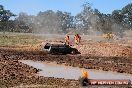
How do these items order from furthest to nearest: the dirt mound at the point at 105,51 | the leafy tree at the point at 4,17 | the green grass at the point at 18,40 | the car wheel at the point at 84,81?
1. the leafy tree at the point at 4,17
2. the green grass at the point at 18,40
3. the dirt mound at the point at 105,51
4. the car wheel at the point at 84,81

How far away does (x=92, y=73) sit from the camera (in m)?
22.0

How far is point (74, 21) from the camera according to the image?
15675cm

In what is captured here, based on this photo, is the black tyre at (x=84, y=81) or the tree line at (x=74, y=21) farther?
the tree line at (x=74, y=21)

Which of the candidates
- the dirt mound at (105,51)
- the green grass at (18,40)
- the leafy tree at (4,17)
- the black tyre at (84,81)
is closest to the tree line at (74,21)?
the leafy tree at (4,17)

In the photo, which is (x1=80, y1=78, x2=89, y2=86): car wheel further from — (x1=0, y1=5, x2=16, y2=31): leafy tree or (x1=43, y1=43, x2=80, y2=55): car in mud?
(x1=0, y1=5, x2=16, y2=31): leafy tree

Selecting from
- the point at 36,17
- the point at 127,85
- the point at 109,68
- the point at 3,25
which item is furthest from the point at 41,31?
the point at 127,85

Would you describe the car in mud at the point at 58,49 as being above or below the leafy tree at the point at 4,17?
below

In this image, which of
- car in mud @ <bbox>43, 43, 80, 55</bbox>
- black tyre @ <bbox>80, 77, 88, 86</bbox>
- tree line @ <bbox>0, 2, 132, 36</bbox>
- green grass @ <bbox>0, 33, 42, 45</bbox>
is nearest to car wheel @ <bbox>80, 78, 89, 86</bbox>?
black tyre @ <bbox>80, 77, 88, 86</bbox>

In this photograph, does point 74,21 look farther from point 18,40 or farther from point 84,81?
point 84,81

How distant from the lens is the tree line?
100 metres

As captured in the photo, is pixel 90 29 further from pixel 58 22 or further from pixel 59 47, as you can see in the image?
pixel 59 47

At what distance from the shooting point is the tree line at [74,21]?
100312 millimetres

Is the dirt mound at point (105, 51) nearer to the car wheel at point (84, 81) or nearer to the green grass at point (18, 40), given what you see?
the green grass at point (18, 40)

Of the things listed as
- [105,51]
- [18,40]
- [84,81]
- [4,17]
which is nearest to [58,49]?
[105,51]
